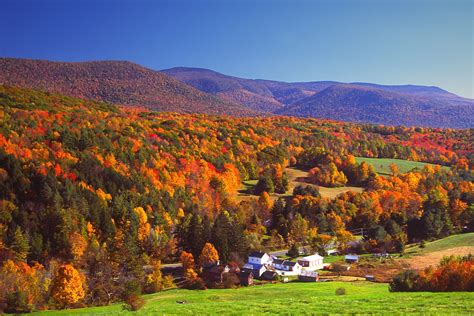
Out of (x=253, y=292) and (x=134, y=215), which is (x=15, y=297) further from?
(x=134, y=215)

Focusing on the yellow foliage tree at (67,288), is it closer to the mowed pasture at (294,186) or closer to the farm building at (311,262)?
the farm building at (311,262)

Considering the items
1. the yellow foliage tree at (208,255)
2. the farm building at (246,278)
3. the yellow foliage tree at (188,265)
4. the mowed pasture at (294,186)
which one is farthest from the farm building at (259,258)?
the mowed pasture at (294,186)

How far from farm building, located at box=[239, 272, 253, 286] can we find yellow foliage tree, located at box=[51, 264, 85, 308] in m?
18.6

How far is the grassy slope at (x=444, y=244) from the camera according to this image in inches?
2717

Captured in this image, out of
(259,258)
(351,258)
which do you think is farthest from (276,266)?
(351,258)

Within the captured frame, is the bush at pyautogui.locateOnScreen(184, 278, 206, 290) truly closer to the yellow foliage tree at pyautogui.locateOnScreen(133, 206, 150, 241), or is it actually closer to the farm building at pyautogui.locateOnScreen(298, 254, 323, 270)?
the farm building at pyautogui.locateOnScreen(298, 254, 323, 270)

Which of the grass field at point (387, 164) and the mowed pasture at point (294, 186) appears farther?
the grass field at point (387, 164)

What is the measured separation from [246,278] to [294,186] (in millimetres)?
54727

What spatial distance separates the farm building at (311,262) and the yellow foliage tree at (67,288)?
96.5ft

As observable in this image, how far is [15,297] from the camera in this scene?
43906 mm

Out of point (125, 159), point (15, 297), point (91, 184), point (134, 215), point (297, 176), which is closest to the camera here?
point (15, 297)

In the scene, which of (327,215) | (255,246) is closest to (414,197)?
(327,215)

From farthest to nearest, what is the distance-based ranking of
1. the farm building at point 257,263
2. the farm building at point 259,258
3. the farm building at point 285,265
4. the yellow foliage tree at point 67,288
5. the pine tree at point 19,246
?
the farm building at point 259,258 → the farm building at point 285,265 → the farm building at point 257,263 → the pine tree at point 19,246 → the yellow foliage tree at point 67,288

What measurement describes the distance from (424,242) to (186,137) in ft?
217
